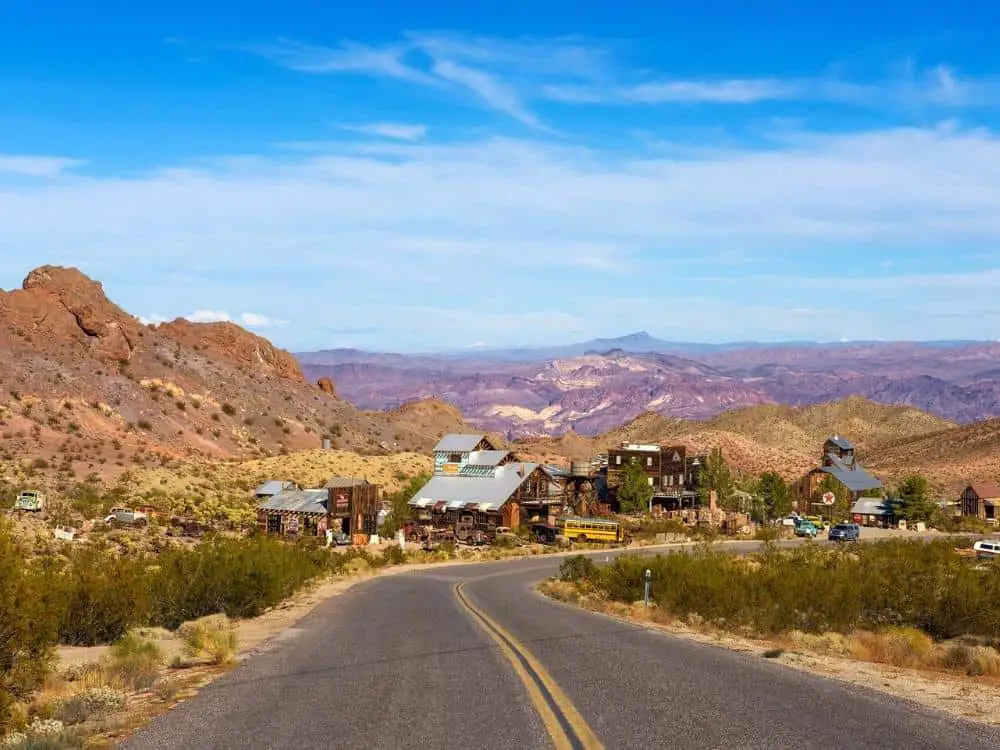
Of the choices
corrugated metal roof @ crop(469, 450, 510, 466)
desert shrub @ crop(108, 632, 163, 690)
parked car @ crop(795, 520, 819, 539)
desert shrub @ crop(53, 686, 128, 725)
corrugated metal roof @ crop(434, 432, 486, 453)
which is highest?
corrugated metal roof @ crop(434, 432, 486, 453)

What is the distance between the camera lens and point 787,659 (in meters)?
16.7

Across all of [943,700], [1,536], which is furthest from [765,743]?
[1,536]

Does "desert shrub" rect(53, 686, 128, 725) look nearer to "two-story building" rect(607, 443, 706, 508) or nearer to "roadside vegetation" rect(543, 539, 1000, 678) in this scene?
"roadside vegetation" rect(543, 539, 1000, 678)

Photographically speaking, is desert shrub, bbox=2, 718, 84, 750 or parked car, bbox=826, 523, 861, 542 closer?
desert shrub, bbox=2, 718, 84, 750

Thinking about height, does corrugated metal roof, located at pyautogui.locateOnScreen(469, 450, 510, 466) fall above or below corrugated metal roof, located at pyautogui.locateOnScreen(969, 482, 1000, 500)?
above

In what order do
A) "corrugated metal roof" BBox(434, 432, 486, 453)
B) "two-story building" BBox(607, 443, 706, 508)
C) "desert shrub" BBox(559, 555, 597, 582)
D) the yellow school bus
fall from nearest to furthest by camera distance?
"desert shrub" BBox(559, 555, 597, 582) < the yellow school bus < "corrugated metal roof" BBox(434, 432, 486, 453) < "two-story building" BBox(607, 443, 706, 508)

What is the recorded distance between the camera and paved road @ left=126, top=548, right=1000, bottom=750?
9773mm

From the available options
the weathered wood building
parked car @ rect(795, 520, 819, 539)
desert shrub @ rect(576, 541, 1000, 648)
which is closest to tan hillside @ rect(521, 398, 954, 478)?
parked car @ rect(795, 520, 819, 539)

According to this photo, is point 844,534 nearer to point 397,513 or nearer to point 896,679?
point 397,513

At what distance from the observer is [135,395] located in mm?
98688

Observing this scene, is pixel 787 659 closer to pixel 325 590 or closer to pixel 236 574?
pixel 236 574

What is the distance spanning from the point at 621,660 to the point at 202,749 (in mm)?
7592

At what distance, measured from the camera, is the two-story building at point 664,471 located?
3610 inches

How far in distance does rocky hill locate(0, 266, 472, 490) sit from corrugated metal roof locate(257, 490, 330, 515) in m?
15.9
